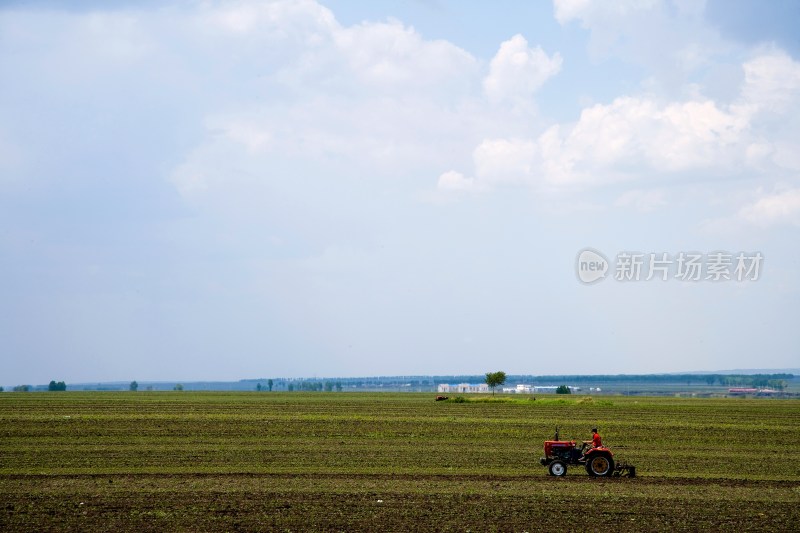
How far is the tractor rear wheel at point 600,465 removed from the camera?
29.5 metres

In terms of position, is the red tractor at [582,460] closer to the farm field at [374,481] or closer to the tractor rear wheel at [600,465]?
the tractor rear wheel at [600,465]

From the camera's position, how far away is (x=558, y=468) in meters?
29.8

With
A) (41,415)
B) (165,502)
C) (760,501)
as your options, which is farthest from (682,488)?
(41,415)

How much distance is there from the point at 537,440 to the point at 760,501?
19.4 meters

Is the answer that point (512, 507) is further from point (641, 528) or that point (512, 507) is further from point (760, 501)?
point (760, 501)

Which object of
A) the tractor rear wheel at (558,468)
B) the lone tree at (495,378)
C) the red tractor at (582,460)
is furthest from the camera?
the lone tree at (495,378)

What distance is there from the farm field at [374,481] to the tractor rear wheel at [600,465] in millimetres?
420

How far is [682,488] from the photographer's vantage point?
2716 centimetres

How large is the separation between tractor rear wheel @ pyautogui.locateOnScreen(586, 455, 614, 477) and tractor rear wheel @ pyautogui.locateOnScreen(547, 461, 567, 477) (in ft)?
2.81

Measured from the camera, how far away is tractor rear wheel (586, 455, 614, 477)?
A: 96.8 feet

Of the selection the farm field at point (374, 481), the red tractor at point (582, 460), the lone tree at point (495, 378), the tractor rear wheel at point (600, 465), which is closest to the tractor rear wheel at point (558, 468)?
the red tractor at point (582, 460)

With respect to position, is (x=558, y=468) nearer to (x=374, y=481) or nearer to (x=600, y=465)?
(x=600, y=465)

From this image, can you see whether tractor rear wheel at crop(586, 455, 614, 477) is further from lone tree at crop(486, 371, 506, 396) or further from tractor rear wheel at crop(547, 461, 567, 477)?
lone tree at crop(486, 371, 506, 396)

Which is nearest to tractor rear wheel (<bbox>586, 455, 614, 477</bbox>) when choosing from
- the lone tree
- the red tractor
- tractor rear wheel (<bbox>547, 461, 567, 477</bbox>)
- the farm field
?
the red tractor
